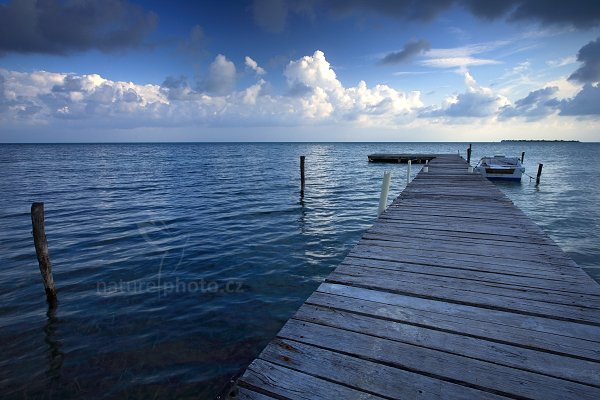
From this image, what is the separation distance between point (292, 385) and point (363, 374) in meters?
0.54

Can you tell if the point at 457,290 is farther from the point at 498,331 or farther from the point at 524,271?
the point at 524,271

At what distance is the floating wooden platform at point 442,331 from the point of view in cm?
222

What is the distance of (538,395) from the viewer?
2111 mm

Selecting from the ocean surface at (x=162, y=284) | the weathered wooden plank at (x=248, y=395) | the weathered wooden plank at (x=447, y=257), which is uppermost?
the weathered wooden plank at (x=248, y=395)

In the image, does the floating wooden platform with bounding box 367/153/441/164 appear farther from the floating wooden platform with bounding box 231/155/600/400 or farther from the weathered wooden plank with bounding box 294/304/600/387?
the weathered wooden plank with bounding box 294/304/600/387

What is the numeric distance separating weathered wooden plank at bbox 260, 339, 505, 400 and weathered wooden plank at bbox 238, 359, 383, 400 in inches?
2.1

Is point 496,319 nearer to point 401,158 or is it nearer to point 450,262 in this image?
point 450,262

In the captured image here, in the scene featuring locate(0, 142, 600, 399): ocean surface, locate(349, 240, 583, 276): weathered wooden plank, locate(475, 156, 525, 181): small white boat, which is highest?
locate(349, 240, 583, 276): weathered wooden plank

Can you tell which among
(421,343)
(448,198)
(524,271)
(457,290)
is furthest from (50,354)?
(448,198)

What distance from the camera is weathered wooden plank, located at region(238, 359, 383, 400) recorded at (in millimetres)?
2143

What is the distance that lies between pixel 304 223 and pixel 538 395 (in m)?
10.6


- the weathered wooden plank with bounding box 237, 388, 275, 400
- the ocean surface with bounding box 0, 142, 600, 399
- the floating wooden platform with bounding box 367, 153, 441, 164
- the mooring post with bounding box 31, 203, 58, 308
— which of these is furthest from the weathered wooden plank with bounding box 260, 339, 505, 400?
the floating wooden platform with bounding box 367, 153, 441, 164

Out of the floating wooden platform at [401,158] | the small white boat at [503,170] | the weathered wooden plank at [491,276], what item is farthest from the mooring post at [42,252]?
the floating wooden platform at [401,158]

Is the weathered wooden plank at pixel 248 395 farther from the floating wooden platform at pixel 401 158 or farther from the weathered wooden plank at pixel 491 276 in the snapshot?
the floating wooden platform at pixel 401 158
